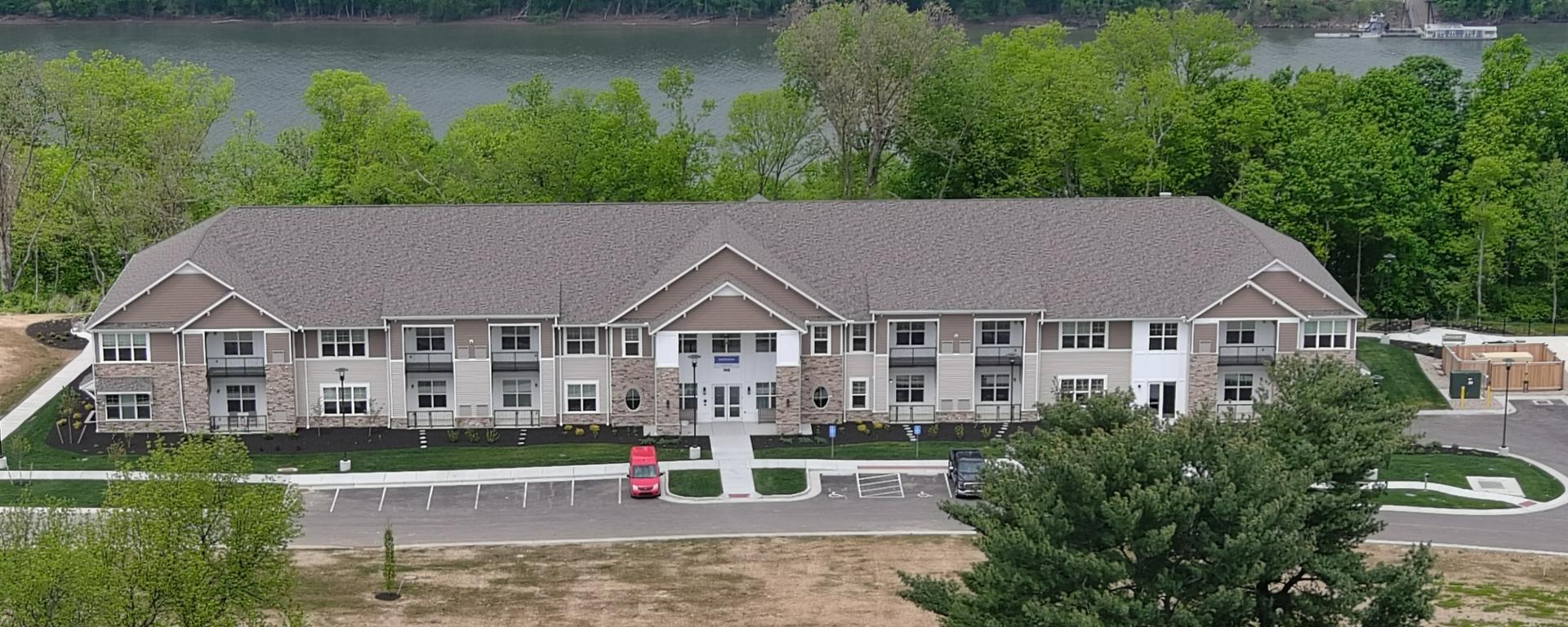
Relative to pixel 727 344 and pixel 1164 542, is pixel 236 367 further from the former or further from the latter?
pixel 1164 542

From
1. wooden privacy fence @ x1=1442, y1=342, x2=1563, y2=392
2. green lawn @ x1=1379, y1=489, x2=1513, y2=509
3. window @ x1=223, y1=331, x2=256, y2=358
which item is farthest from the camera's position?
wooden privacy fence @ x1=1442, y1=342, x2=1563, y2=392

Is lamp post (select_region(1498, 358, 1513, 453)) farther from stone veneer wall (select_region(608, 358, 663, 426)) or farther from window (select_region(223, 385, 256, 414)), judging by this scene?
window (select_region(223, 385, 256, 414))

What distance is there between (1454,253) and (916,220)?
30262 millimetres

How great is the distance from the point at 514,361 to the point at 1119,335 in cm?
2375

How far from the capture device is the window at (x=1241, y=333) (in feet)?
255

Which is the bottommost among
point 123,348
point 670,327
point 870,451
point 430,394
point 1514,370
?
point 870,451

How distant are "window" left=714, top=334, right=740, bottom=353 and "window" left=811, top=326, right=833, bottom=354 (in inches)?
116

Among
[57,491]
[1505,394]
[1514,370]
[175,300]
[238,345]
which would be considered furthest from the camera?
[1514,370]

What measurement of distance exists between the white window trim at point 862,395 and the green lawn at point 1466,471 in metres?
19.5

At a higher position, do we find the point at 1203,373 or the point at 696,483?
the point at 1203,373

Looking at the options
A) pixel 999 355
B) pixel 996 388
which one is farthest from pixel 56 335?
pixel 999 355

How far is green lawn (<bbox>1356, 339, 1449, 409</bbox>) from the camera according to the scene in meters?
80.4

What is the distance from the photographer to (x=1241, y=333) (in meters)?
77.9

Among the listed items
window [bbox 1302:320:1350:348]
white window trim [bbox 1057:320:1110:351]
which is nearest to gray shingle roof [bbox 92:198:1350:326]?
white window trim [bbox 1057:320:1110:351]
